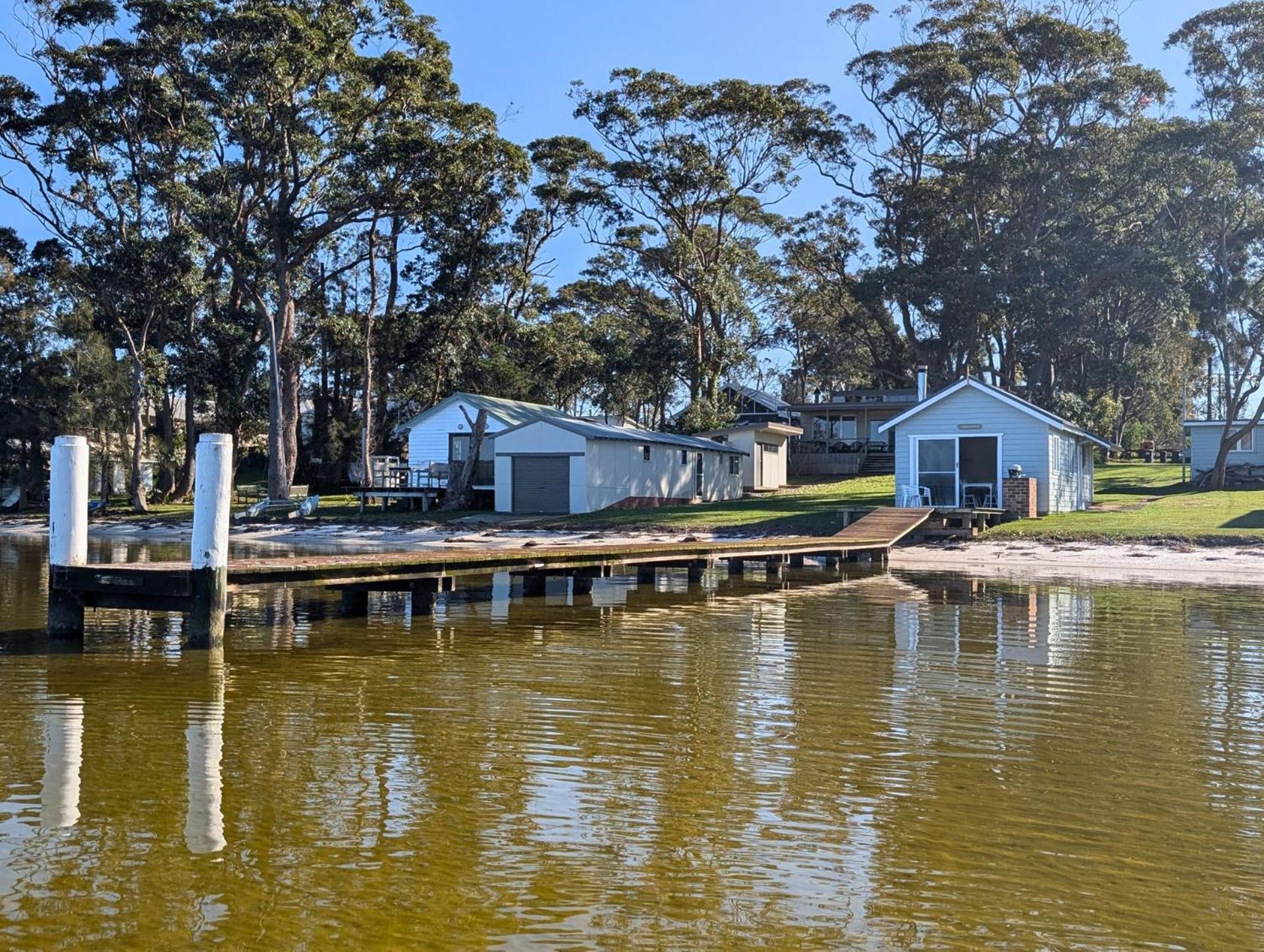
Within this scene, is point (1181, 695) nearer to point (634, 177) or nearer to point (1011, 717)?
point (1011, 717)

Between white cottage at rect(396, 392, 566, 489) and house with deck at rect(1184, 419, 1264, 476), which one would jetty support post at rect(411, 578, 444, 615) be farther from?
house with deck at rect(1184, 419, 1264, 476)

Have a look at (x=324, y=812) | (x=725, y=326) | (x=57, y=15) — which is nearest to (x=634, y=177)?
(x=725, y=326)

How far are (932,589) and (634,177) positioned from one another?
3612 centimetres

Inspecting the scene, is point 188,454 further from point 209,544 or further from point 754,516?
point 209,544

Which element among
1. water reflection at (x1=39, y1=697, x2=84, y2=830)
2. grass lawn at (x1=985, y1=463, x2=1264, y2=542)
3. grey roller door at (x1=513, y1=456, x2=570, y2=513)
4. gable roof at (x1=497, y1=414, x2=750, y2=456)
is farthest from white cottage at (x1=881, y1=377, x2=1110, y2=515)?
water reflection at (x1=39, y1=697, x2=84, y2=830)

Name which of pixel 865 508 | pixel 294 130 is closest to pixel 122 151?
pixel 294 130

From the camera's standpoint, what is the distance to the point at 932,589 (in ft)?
65.0

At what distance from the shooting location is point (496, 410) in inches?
1698

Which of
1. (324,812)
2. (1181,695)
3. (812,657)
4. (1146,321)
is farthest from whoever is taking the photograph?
(1146,321)

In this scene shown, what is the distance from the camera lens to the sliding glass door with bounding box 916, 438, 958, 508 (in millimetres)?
30984

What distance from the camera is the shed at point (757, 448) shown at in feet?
Result: 160

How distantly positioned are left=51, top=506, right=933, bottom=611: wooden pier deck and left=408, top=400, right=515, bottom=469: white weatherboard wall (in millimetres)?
23082

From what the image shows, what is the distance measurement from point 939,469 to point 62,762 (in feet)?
87.7

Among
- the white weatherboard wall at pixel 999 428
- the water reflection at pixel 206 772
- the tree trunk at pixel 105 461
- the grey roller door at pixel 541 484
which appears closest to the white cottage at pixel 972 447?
the white weatherboard wall at pixel 999 428
